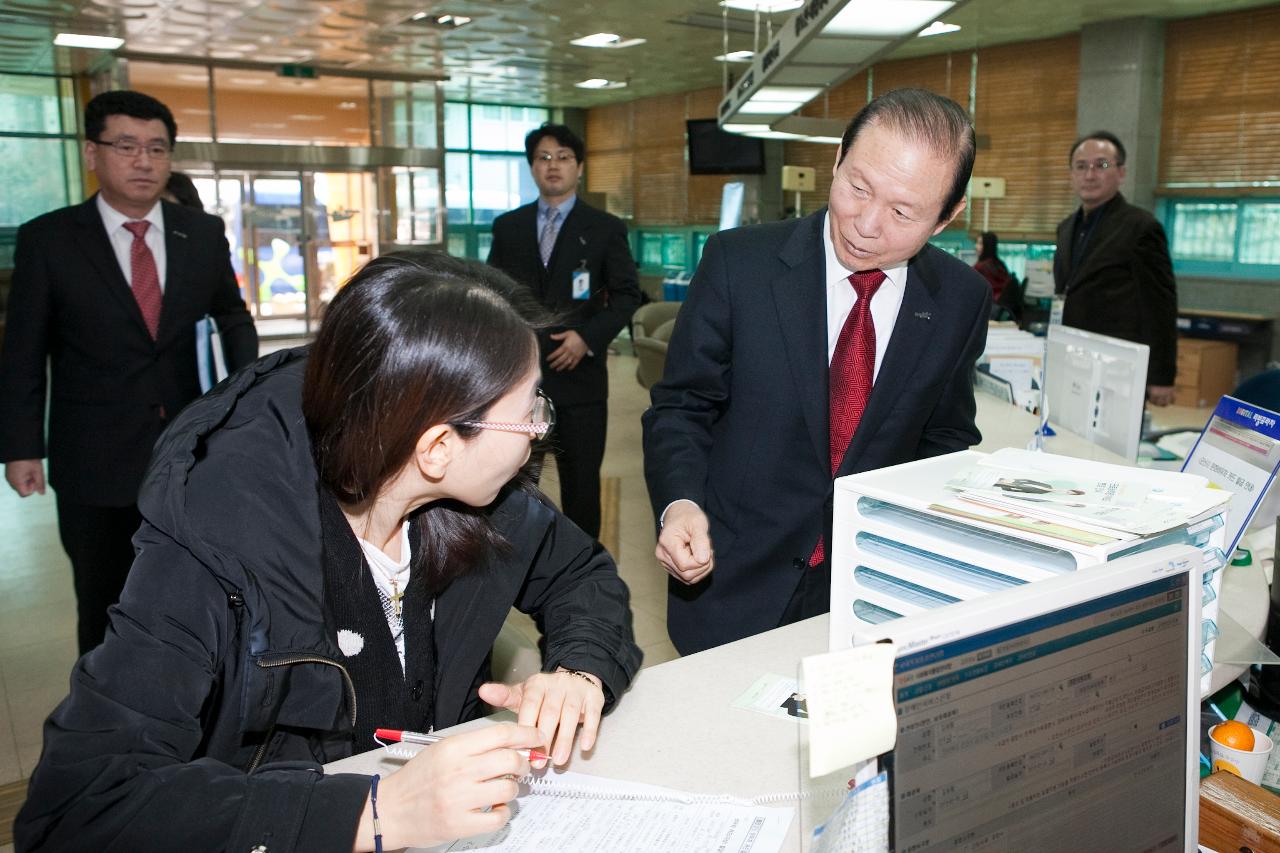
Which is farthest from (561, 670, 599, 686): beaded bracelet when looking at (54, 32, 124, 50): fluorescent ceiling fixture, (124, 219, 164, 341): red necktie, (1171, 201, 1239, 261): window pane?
(54, 32, 124, 50): fluorescent ceiling fixture

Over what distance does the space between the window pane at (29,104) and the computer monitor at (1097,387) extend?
39.1 ft

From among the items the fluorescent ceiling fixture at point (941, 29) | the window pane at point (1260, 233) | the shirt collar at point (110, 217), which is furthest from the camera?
the fluorescent ceiling fixture at point (941, 29)

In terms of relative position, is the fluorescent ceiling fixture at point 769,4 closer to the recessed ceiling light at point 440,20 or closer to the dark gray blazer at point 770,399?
the recessed ceiling light at point 440,20

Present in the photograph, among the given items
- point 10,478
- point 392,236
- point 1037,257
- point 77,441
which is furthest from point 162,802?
point 392,236

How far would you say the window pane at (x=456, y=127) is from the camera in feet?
53.7

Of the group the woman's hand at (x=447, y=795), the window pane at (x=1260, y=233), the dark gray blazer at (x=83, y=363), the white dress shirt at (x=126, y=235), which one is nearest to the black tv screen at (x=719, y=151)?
the window pane at (x=1260, y=233)

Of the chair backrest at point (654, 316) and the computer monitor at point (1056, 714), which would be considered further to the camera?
the chair backrest at point (654, 316)

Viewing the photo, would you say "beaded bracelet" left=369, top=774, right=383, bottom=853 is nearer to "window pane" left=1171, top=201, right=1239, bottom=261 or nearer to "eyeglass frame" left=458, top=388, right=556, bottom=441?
"eyeglass frame" left=458, top=388, right=556, bottom=441

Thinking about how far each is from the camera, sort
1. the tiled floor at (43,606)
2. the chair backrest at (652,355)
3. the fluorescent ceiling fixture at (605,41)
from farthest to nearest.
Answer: the fluorescent ceiling fixture at (605,41)
the chair backrest at (652,355)
the tiled floor at (43,606)

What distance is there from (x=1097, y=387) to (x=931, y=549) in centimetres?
213

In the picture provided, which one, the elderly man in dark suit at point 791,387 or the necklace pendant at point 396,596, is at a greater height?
the elderly man in dark suit at point 791,387

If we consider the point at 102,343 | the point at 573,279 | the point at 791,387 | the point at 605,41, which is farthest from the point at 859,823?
the point at 605,41

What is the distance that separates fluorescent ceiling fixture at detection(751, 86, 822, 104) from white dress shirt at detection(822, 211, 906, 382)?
2.81m

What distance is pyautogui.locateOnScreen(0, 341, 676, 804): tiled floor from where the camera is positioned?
3139 millimetres
